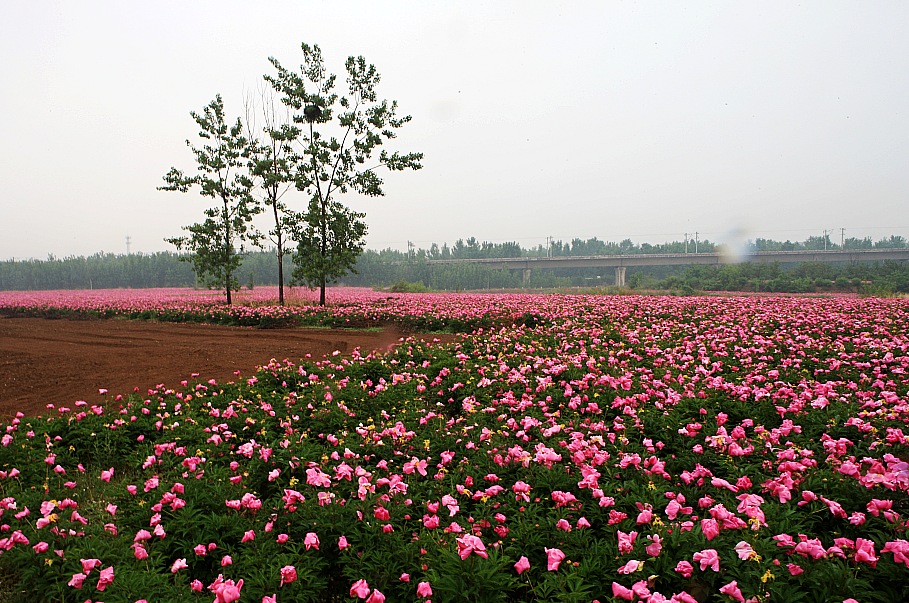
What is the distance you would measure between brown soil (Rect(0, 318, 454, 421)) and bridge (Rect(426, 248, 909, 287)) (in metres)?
38.2

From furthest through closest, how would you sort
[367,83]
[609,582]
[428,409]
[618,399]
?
[367,83] → [428,409] → [618,399] → [609,582]

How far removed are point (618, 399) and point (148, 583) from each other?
12.2ft

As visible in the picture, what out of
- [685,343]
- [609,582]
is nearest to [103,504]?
[609,582]

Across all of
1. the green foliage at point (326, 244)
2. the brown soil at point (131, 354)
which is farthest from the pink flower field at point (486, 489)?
the green foliage at point (326, 244)

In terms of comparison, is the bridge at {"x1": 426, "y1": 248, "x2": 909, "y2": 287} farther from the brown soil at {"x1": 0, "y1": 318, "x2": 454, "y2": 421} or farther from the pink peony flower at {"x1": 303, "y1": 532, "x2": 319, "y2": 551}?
the pink peony flower at {"x1": 303, "y1": 532, "x2": 319, "y2": 551}

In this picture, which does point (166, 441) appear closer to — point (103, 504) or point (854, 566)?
point (103, 504)

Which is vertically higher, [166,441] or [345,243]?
[345,243]

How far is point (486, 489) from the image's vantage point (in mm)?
3250

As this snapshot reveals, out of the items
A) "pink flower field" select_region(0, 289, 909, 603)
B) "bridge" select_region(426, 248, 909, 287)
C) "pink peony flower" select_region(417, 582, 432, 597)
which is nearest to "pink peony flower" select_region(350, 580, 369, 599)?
"pink flower field" select_region(0, 289, 909, 603)

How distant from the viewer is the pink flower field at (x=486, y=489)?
2338 mm

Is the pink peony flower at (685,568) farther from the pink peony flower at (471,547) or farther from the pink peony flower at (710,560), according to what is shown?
the pink peony flower at (471,547)

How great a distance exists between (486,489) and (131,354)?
30.5 feet

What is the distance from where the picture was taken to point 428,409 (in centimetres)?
543

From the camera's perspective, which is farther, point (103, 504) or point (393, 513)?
point (103, 504)
